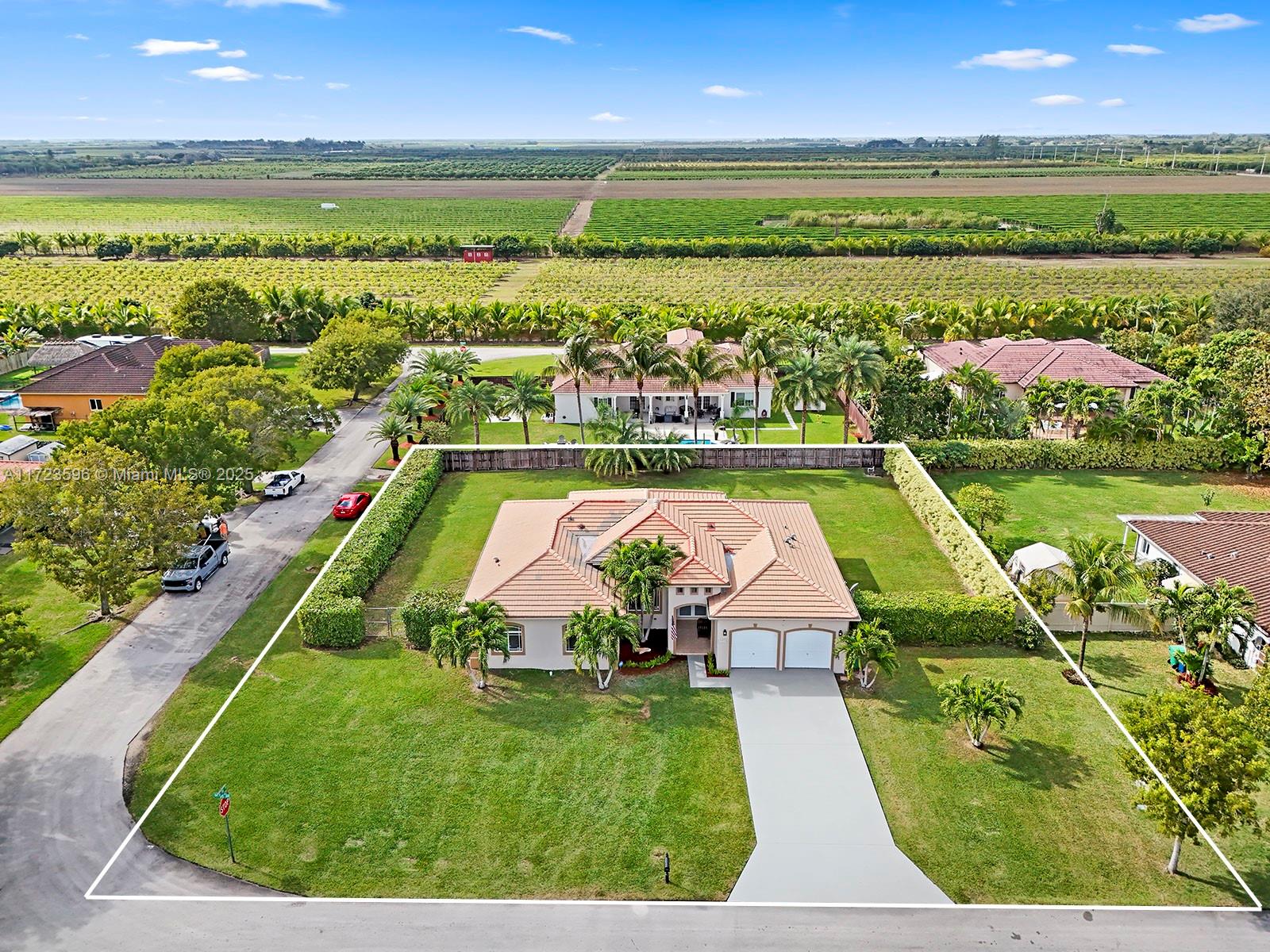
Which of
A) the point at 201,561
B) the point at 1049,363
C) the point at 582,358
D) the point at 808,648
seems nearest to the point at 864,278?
the point at 1049,363

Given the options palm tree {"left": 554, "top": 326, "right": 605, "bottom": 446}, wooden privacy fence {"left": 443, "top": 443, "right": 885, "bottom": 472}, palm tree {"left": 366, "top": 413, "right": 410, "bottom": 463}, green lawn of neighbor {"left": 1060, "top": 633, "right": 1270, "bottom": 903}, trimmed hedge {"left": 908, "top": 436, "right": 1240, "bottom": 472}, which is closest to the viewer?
green lawn of neighbor {"left": 1060, "top": 633, "right": 1270, "bottom": 903}

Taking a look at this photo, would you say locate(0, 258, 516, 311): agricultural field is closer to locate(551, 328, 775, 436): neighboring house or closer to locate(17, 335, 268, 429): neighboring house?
locate(17, 335, 268, 429): neighboring house

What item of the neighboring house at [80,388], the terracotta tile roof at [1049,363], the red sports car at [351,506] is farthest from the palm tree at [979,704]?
the neighboring house at [80,388]

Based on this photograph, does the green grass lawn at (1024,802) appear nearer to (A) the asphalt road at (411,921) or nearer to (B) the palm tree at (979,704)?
(B) the palm tree at (979,704)

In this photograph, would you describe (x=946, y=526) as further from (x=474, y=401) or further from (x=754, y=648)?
(x=474, y=401)

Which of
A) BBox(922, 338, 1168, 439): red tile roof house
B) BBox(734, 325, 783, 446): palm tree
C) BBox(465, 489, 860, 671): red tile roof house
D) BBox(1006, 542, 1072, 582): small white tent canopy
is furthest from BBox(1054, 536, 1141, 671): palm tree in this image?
BBox(922, 338, 1168, 439): red tile roof house

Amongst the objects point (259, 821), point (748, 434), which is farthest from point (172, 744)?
point (748, 434)

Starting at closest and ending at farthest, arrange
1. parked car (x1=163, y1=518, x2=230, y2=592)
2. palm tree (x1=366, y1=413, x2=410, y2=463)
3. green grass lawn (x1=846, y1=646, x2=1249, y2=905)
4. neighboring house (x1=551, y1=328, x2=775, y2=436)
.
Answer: green grass lawn (x1=846, y1=646, x2=1249, y2=905) → parked car (x1=163, y1=518, x2=230, y2=592) → palm tree (x1=366, y1=413, x2=410, y2=463) → neighboring house (x1=551, y1=328, x2=775, y2=436)
